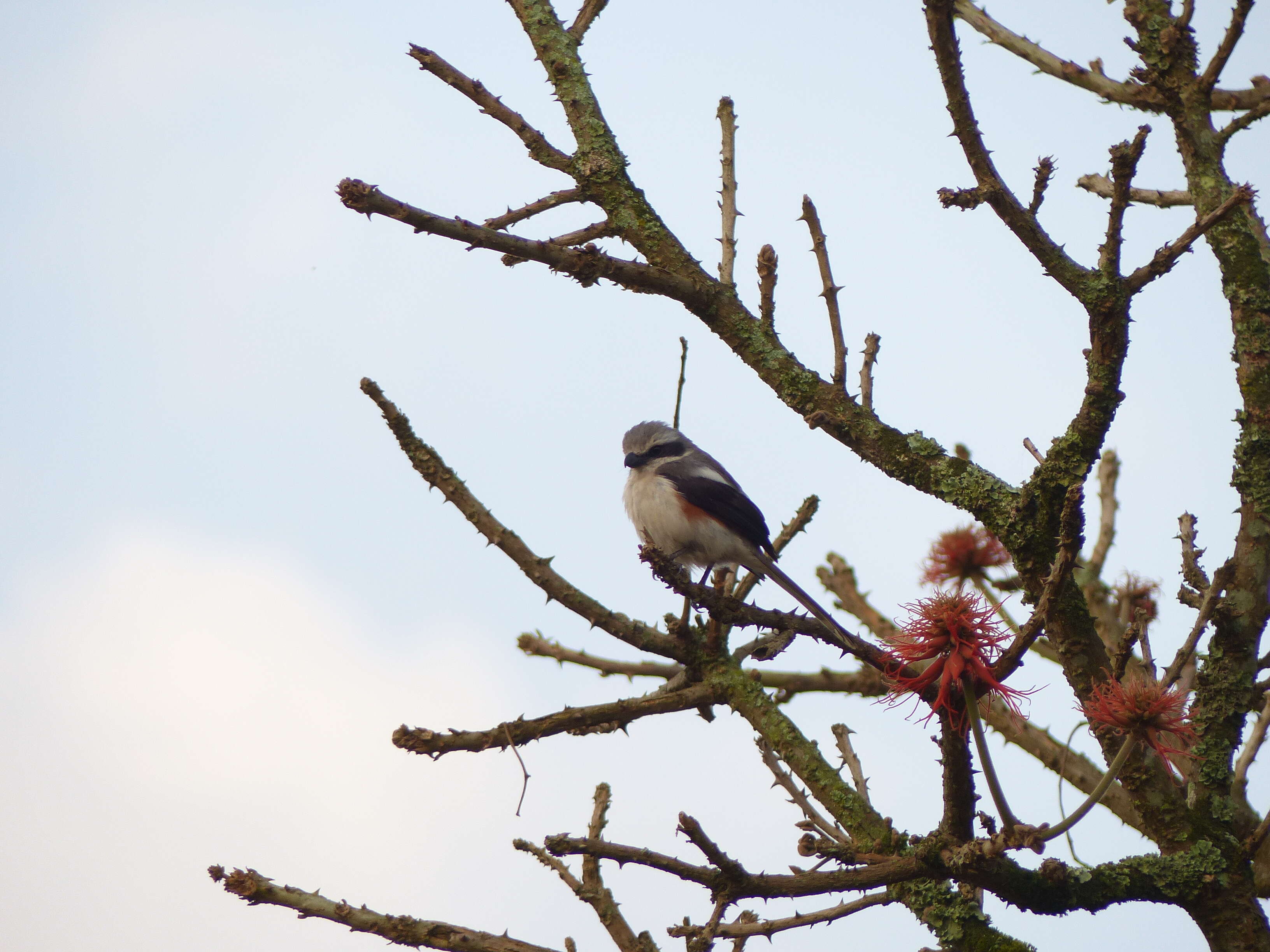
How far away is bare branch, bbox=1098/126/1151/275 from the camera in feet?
10.9

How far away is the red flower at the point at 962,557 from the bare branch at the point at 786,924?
380cm

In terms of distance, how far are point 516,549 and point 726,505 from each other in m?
3.26

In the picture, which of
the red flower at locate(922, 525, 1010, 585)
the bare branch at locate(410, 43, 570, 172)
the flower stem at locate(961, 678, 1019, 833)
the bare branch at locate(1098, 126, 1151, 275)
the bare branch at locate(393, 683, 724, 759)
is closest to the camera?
the flower stem at locate(961, 678, 1019, 833)

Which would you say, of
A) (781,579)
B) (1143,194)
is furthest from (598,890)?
(1143,194)

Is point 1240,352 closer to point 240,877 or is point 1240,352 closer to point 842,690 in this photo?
point 842,690

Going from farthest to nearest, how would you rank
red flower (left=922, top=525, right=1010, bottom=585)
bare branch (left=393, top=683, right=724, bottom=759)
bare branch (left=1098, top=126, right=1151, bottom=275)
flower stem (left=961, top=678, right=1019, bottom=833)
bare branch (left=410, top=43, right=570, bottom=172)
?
red flower (left=922, top=525, right=1010, bottom=585) < bare branch (left=410, top=43, right=570, bottom=172) < bare branch (left=393, top=683, right=724, bottom=759) < bare branch (left=1098, top=126, right=1151, bottom=275) < flower stem (left=961, top=678, right=1019, bottom=833)

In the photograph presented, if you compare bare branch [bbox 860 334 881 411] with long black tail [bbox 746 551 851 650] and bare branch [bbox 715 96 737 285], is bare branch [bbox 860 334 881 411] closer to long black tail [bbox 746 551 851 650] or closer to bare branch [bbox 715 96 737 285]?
bare branch [bbox 715 96 737 285]

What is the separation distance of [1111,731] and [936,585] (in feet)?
10.8

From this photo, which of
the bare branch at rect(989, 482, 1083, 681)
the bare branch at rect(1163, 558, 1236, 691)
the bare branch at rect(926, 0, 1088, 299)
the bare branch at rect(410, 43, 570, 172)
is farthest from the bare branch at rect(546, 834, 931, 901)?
the bare branch at rect(410, 43, 570, 172)

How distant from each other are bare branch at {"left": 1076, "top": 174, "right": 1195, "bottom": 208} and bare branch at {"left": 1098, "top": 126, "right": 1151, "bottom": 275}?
1932 millimetres

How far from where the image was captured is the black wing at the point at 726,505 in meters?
7.45

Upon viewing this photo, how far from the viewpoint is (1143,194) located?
18.7 ft

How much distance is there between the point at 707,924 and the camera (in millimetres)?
3086

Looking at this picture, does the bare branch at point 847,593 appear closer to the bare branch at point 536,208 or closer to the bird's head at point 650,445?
the bird's head at point 650,445
